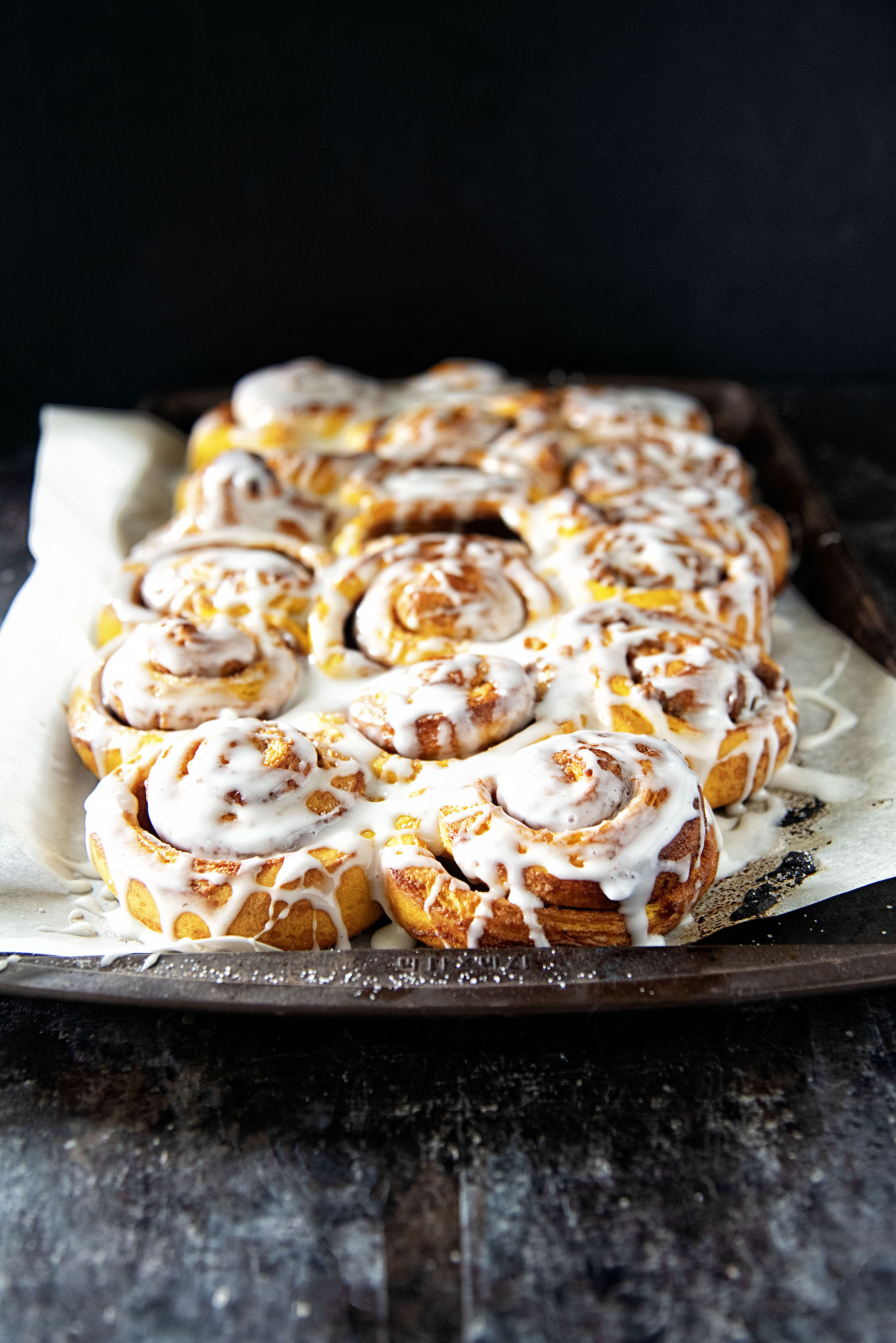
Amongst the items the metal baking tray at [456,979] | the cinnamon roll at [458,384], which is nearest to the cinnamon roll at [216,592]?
the metal baking tray at [456,979]

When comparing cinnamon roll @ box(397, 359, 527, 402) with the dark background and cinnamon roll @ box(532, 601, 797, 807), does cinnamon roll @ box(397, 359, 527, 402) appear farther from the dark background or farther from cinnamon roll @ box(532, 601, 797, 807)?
cinnamon roll @ box(532, 601, 797, 807)

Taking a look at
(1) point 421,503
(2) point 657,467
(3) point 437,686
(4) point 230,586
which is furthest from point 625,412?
(3) point 437,686

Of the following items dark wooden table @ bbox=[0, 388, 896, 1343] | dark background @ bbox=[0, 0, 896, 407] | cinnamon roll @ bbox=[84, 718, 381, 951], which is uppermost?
dark background @ bbox=[0, 0, 896, 407]

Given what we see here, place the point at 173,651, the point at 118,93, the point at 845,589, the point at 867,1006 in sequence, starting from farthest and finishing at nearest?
the point at 118,93
the point at 845,589
the point at 173,651
the point at 867,1006

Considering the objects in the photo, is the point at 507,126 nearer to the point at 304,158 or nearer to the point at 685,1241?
the point at 304,158

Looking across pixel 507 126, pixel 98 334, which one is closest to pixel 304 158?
pixel 507 126

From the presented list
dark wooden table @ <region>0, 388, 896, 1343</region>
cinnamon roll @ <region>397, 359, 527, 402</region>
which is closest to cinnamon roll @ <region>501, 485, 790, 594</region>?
cinnamon roll @ <region>397, 359, 527, 402</region>
